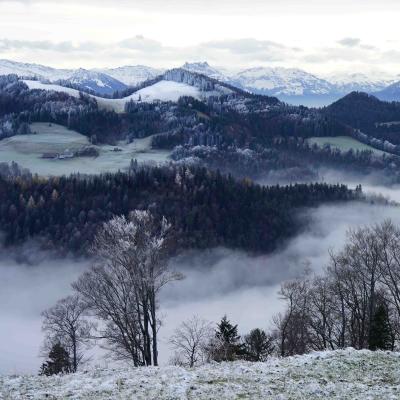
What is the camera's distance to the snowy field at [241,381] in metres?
27.2

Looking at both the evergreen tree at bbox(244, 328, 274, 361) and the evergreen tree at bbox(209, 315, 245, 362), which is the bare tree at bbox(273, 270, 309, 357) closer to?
the evergreen tree at bbox(244, 328, 274, 361)

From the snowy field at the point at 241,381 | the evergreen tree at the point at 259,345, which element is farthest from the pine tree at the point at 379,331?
the evergreen tree at the point at 259,345

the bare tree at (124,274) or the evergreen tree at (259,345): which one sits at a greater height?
the bare tree at (124,274)

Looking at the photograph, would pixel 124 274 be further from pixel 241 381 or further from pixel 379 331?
pixel 379 331

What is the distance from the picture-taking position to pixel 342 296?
5675cm

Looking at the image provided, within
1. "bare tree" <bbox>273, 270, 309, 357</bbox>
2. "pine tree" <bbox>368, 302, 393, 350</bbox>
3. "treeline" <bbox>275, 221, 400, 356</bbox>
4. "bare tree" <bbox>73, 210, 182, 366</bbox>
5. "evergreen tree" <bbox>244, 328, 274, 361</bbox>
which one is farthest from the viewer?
"evergreen tree" <bbox>244, 328, 274, 361</bbox>

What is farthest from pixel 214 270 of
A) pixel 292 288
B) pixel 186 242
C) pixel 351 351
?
pixel 351 351

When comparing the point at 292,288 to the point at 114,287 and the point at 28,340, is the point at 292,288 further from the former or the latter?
the point at 28,340

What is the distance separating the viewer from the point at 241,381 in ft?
96.5

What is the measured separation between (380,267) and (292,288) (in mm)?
9945

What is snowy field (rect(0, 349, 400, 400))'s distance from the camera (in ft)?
89.4

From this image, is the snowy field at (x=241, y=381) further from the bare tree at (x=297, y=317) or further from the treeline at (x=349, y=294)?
the bare tree at (x=297, y=317)

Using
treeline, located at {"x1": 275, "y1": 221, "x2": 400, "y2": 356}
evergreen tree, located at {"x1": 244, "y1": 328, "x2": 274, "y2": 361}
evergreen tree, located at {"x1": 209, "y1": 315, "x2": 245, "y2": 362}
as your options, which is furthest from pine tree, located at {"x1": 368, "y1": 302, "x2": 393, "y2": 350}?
evergreen tree, located at {"x1": 244, "y1": 328, "x2": 274, "y2": 361}

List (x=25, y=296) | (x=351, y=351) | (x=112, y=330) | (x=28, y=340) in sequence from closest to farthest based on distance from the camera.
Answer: (x=351, y=351) < (x=112, y=330) < (x=28, y=340) < (x=25, y=296)
